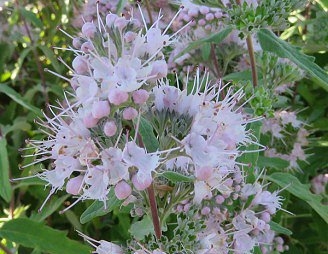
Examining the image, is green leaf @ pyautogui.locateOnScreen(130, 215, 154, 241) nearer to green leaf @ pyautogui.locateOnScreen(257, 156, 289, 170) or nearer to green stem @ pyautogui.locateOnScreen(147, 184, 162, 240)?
green stem @ pyautogui.locateOnScreen(147, 184, 162, 240)

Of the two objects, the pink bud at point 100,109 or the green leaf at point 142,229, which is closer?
the pink bud at point 100,109

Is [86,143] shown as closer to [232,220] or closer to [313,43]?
[232,220]

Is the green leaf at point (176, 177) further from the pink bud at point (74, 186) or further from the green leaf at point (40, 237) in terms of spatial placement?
the green leaf at point (40, 237)

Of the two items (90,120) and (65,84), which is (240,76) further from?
(65,84)

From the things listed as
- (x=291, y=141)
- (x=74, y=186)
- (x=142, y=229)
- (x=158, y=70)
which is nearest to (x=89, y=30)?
(x=158, y=70)

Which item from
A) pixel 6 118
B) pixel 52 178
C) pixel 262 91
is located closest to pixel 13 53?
pixel 6 118

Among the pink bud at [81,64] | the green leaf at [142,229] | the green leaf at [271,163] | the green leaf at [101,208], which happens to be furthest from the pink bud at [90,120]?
the green leaf at [271,163]
